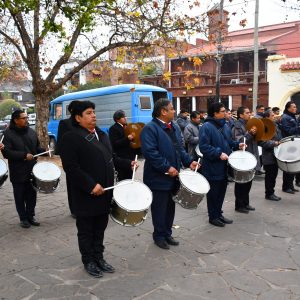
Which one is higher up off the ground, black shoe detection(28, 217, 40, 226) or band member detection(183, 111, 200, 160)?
band member detection(183, 111, 200, 160)

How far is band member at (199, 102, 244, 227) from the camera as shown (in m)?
5.02

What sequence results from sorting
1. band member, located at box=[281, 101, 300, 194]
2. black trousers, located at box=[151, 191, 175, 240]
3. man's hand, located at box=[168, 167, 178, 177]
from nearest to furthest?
man's hand, located at box=[168, 167, 178, 177]
black trousers, located at box=[151, 191, 175, 240]
band member, located at box=[281, 101, 300, 194]

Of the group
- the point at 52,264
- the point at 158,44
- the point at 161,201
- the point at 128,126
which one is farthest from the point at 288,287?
the point at 158,44

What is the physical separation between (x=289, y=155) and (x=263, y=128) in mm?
Result: 652

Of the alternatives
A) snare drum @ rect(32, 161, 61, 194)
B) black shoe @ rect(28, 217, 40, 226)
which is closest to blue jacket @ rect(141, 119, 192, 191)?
snare drum @ rect(32, 161, 61, 194)

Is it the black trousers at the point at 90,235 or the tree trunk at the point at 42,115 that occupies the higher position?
the tree trunk at the point at 42,115

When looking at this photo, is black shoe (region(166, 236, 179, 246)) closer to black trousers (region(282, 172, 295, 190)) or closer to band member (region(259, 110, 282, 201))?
band member (region(259, 110, 282, 201))

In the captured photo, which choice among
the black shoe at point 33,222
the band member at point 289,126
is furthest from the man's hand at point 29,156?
the band member at point 289,126

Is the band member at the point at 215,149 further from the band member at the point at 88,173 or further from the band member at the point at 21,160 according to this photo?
the band member at the point at 21,160

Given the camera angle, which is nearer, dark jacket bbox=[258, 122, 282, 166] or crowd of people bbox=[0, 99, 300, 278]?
crowd of people bbox=[0, 99, 300, 278]

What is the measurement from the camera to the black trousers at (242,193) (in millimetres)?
5844

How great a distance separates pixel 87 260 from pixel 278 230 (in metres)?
2.66

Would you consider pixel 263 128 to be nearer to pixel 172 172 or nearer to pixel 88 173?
pixel 172 172

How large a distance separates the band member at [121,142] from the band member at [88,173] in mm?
2031
